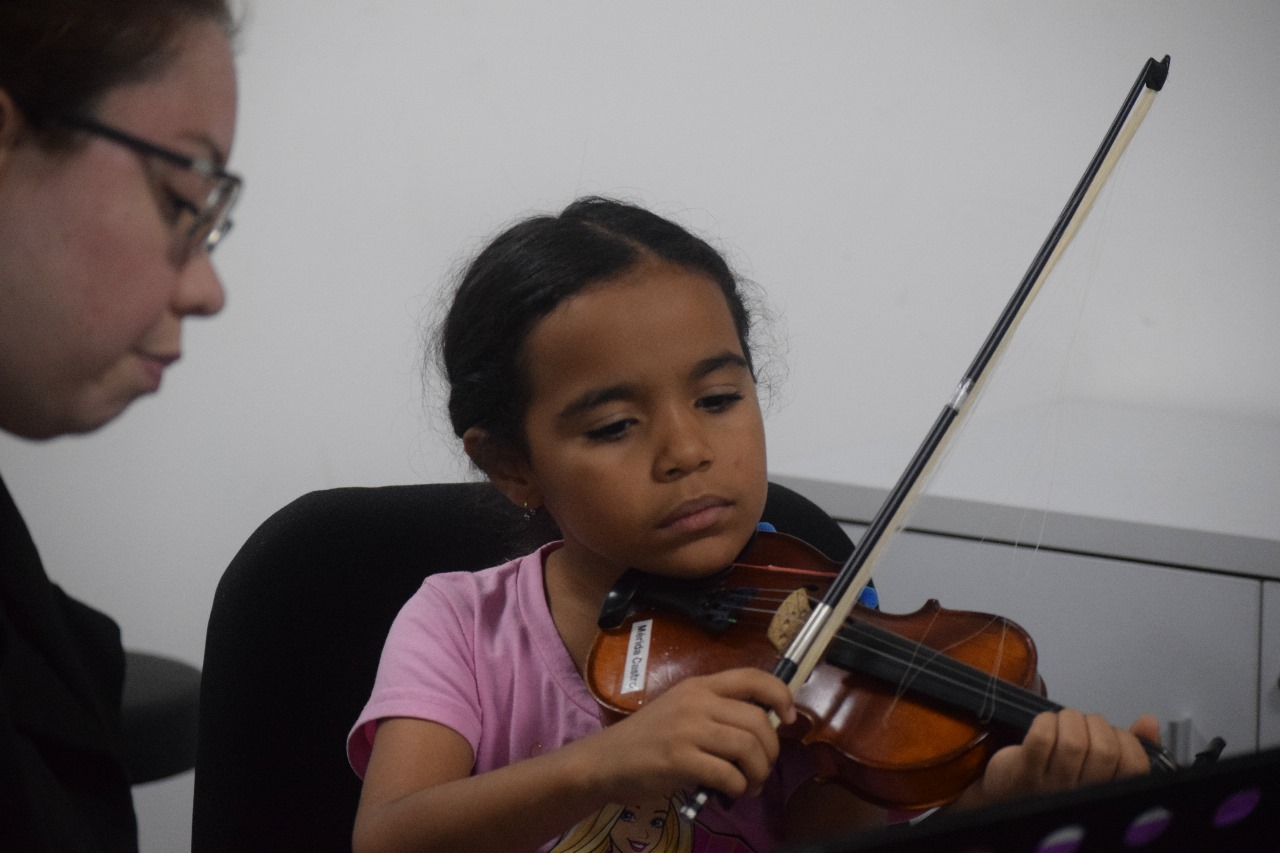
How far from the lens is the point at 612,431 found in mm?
761

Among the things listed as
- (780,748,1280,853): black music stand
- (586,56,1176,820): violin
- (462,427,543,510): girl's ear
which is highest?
(780,748,1280,853): black music stand

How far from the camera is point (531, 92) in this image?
151 cm

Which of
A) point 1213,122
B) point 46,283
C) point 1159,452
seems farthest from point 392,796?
point 1213,122

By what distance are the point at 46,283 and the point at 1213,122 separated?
1372 millimetres

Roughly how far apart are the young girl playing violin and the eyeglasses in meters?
0.29

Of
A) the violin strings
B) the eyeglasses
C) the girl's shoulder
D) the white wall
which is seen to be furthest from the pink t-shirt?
the white wall

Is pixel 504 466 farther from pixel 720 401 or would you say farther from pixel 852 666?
pixel 852 666

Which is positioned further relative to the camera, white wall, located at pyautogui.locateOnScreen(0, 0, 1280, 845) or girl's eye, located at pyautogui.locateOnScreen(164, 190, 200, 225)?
white wall, located at pyautogui.locateOnScreen(0, 0, 1280, 845)

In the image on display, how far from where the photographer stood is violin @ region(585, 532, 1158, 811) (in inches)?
26.8

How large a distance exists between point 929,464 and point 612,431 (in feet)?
0.66

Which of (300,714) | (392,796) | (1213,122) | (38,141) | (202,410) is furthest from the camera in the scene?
(202,410)

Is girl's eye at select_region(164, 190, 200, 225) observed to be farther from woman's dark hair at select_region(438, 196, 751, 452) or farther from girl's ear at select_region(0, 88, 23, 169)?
woman's dark hair at select_region(438, 196, 751, 452)

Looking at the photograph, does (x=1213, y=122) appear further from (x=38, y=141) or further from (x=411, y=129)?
(x=38, y=141)

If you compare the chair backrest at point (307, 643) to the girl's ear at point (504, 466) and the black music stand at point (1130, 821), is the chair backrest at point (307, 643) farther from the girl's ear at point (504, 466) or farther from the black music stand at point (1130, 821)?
the black music stand at point (1130, 821)
